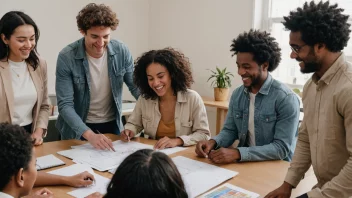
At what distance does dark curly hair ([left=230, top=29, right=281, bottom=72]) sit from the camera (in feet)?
6.02

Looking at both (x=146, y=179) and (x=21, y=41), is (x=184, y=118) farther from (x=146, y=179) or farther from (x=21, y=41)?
(x=146, y=179)

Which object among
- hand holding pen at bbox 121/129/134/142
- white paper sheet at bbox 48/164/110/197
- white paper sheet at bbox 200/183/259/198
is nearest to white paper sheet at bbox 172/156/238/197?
white paper sheet at bbox 200/183/259/198

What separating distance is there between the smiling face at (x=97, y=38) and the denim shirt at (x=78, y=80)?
0.29ft

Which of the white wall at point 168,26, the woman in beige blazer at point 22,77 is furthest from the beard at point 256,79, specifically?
the white wall at point 168,26

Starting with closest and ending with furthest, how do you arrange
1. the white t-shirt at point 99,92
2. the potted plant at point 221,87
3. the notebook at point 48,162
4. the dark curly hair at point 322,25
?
1. the dark curly hair at point 322,25
2. the notebook at point 48,162
3. the white t-shirt at point 99,92
4. the potted plant at point 221,87

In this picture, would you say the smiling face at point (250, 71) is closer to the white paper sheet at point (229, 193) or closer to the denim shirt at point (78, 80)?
the white paper sheet at point (229, 193)

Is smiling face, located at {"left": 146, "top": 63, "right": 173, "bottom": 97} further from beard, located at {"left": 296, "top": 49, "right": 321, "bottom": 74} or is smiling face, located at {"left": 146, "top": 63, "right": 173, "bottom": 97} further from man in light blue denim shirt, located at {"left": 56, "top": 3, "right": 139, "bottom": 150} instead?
beard, located at {"left": 296, "top": 49, "right": 321, "bottom": 74}

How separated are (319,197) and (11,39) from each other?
1.75m

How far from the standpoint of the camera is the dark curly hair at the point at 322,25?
123 cm

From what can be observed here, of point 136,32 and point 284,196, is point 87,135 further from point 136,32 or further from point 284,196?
point 136,32

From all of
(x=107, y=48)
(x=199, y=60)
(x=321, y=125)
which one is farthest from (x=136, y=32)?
(x=321, y=125)

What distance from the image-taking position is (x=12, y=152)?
1101mm

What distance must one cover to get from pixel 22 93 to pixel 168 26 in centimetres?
278

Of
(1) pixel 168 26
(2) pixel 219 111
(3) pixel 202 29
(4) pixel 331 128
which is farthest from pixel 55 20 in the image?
(4) pixel 331 128
